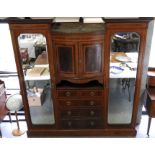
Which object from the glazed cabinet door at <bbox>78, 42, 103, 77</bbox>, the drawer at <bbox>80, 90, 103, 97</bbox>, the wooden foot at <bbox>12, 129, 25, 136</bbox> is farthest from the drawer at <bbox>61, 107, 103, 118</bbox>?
the wooden foot at <bbox>12, 129, 25, 136</bbox>

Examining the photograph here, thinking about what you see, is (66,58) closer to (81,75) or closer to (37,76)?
(81,75)

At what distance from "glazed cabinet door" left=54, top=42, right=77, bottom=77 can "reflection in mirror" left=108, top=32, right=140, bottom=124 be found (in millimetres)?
404

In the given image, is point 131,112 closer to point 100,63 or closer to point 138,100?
point 138,100

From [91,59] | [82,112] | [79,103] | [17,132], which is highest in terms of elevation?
[91,59]

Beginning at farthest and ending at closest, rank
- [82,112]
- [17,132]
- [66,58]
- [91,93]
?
[17,132], [82,112], [91,93], [66,58]

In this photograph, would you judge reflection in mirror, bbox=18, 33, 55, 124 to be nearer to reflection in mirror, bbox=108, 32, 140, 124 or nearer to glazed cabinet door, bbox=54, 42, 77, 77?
glazed cabinet door, bbox=54, 42, 77, 77

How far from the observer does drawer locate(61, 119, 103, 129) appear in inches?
102

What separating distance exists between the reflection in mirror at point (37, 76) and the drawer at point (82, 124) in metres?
0.18

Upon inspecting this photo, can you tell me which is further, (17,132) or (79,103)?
(17,132)

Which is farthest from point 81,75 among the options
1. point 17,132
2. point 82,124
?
point 17,132

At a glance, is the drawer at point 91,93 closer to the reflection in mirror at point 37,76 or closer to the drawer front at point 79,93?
the drawer front at point 79,93

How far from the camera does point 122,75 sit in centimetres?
246

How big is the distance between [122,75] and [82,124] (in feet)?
2.50
